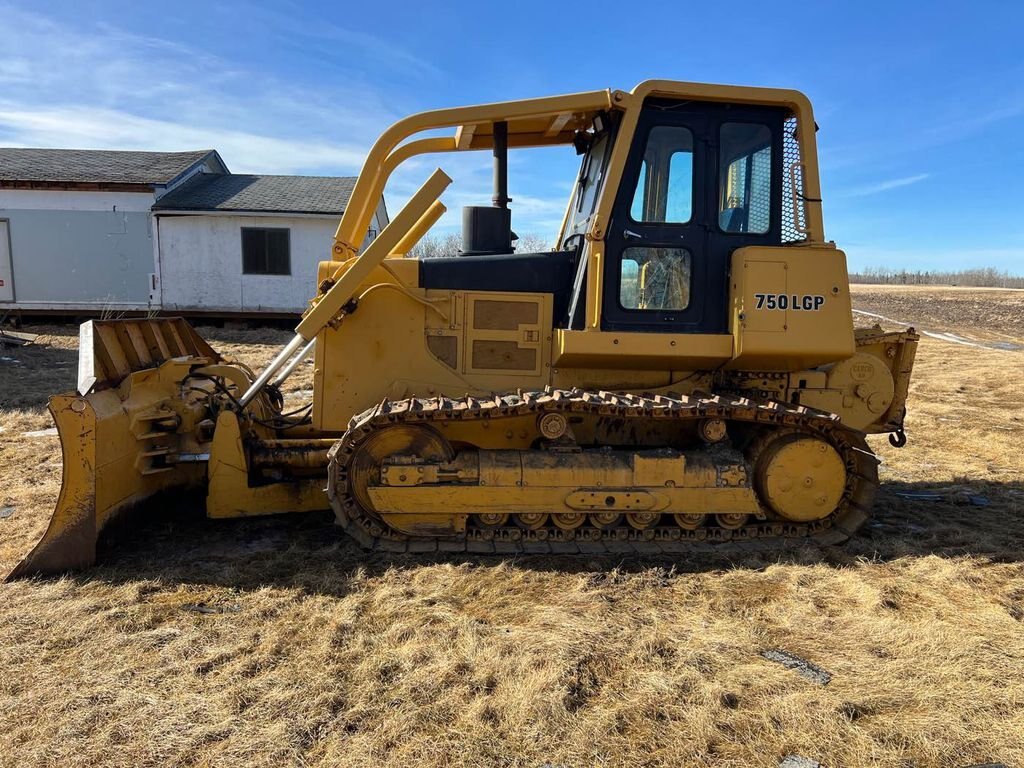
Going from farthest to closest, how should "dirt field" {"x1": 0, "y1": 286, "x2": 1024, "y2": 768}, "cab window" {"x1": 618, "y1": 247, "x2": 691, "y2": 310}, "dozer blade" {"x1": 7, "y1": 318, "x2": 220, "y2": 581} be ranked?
"cab window" {"x1": 618, "y1": 247, "x2": 691, "y2": 310}, "dozer blade" {"x1": 7, "y1": 318, "x2": 220, "y2": 581}, "dirt field" {"x1": 0, "y1": 286, "x2": 1024, "y2": 768}

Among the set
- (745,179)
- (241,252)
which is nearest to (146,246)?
(241,252)

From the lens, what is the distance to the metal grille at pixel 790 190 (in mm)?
4855

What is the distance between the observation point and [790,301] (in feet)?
15.4

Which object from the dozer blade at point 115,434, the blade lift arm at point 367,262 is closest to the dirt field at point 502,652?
the dozer blade at point 115,434

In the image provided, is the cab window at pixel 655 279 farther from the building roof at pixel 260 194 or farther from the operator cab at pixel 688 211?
the building roof at pixel 260 194

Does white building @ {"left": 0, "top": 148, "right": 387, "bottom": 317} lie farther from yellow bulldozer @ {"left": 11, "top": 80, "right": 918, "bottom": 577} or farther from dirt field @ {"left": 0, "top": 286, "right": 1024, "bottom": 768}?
yellow bulldozer @ {"left": 11, "top": 80, "right": 918, "bottom": 577}

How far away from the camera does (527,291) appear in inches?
199

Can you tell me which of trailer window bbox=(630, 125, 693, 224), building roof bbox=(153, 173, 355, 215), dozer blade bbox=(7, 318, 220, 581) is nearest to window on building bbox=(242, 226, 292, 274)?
building roof bbox=(153, 173, 355, 215)

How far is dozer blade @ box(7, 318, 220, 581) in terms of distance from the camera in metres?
4.32

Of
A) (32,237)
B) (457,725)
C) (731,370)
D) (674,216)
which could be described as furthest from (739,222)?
(32,237)

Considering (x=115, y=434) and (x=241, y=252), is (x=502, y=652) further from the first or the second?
(x=241, y=252)

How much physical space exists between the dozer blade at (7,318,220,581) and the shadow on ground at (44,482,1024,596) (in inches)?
8.8

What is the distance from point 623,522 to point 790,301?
196 centimetres

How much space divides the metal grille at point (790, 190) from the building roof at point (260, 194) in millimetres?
15921
